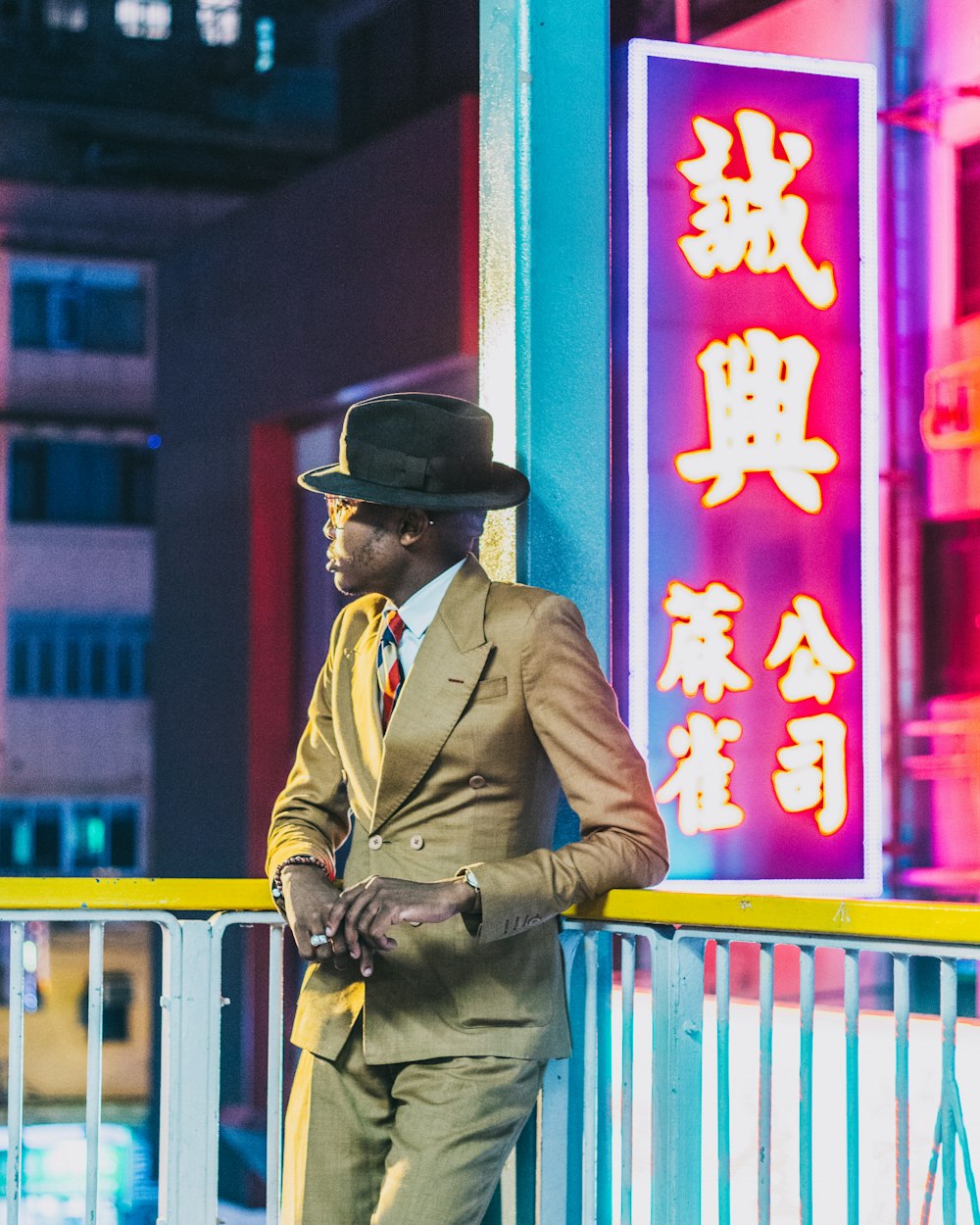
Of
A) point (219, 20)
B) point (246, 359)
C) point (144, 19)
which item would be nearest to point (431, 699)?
point (246, 359)

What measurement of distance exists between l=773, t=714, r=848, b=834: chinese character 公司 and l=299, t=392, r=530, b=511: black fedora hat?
65.0 inches

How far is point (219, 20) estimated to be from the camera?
20.0 m

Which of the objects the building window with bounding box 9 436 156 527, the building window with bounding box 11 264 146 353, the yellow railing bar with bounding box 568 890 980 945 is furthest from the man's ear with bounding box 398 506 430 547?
the building window with bounding box 9 436 156 527

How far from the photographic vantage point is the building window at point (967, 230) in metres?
8.79

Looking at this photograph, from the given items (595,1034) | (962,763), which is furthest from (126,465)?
(595,1034)

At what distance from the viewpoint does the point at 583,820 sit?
238cm

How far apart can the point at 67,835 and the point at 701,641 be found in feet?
71.0

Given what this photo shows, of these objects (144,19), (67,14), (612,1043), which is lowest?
(612,1043)

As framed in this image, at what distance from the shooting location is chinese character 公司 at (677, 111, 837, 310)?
3.81m

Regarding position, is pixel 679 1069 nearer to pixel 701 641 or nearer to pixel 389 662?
pixel 389 662

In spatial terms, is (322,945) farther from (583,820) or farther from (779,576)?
(779,576)

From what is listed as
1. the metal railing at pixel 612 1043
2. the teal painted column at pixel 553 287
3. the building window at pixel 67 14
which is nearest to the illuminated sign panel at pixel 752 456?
the teal painted column at pixel 553 287

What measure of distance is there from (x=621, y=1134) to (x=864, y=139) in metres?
2.33

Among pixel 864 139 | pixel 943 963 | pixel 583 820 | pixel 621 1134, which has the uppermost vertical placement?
pixel 864 139
